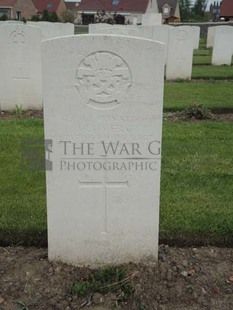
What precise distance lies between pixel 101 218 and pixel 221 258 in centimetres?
99

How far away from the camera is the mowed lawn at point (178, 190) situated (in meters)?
3.66

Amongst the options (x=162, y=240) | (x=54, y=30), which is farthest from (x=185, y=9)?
(x=162, y=240)

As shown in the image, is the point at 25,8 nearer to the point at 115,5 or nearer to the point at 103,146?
the point at 115,5

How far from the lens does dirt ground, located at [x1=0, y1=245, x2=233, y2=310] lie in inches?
111

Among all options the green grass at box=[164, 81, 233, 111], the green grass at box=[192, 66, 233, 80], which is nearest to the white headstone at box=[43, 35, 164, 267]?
the green grass at box=[164, 81, 233, 111]

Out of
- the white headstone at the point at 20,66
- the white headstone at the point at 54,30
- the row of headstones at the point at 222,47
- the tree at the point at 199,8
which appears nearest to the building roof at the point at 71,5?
the tree at the point at 199,8

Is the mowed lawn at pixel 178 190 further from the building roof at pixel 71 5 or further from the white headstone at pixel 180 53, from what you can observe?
the building roof at pixel 71 5

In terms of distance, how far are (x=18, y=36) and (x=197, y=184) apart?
14.2ft

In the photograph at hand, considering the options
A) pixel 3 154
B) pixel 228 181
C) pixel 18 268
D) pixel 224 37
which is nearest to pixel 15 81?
pixel 3 154

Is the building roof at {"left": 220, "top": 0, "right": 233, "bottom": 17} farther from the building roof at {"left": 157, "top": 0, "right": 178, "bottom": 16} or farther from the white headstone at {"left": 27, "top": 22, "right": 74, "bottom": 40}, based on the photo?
the white headstone at {"left": 27, "top": 22, "right": 74, "bottom": 40}

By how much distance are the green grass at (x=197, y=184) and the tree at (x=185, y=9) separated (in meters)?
84.4

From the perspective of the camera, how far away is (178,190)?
4.48m

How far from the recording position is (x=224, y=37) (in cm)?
1698

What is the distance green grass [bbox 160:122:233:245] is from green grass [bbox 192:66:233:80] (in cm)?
683
